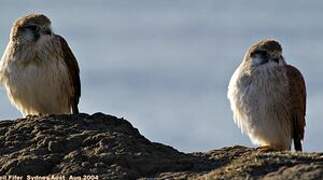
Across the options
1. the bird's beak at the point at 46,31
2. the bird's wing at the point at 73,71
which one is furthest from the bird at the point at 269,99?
the bird's beak at the point at 46,31

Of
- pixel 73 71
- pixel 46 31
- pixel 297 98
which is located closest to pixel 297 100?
pixel 297 98

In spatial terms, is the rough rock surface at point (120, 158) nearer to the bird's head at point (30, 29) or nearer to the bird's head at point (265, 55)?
the bird's head at point (30, 29)

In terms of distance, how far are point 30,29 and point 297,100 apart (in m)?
4.48

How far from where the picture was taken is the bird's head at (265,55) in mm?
17766

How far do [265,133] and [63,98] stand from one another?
331 centimetres

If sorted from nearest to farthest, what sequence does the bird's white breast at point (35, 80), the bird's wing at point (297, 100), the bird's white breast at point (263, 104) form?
the bird's white breast at point (35, 80) → the bird's white breast at point (263, 104) → the bird's wing at point (297, 100)

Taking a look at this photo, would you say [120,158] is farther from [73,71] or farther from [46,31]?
[46,31]

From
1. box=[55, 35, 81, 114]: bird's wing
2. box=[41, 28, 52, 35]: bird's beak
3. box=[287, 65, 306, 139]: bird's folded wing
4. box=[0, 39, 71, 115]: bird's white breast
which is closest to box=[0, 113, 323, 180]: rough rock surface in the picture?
box=[0, 39, 71, 115]: bird's white breast

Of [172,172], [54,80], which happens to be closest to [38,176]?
[172,172]

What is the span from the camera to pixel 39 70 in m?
16.6

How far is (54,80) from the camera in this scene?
16.8 meters

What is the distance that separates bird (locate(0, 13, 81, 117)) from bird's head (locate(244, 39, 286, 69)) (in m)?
2.87

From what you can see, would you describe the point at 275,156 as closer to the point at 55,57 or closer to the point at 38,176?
the point at 38,176

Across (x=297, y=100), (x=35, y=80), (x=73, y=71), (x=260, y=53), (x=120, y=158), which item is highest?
(x=260, y=53)
